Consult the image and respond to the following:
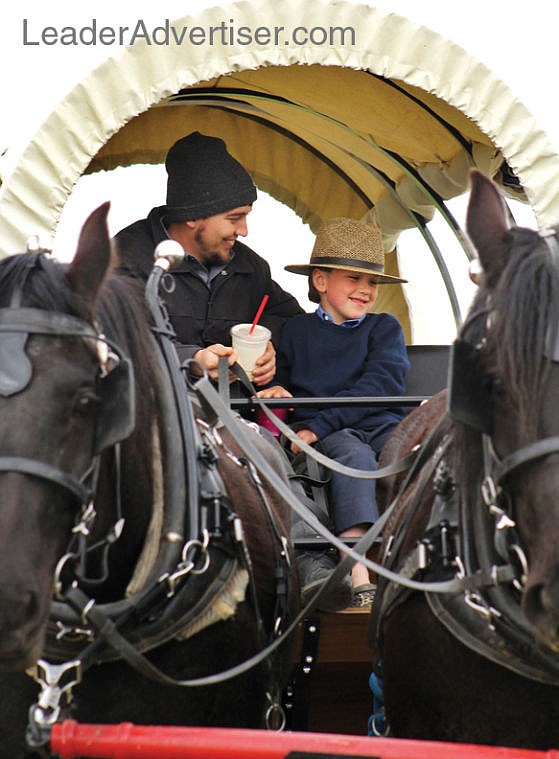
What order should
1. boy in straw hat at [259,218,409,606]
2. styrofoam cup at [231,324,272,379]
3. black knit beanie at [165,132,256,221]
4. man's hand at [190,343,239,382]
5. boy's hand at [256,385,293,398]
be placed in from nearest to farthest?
man's hand at [190,343,239,382], boy in straw hat at [259,218,409,606], styrofoam cup at [231,324,272,379], boy's hand at [256,385,293,398], black knit beanie at [165,132,256,221]

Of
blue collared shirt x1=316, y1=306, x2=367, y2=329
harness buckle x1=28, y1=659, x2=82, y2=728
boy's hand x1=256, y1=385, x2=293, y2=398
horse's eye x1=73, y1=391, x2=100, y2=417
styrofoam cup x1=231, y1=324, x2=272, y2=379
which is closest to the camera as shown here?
horse's eye x1=73, y1=391, x2=100, y2=417

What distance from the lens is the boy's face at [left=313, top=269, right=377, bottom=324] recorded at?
3896 mm

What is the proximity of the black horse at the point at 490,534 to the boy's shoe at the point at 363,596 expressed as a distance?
1.76ft

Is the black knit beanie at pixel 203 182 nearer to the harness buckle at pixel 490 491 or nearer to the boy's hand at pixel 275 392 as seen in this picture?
the boy's hand at pixel 275 392

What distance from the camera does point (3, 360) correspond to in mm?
1889

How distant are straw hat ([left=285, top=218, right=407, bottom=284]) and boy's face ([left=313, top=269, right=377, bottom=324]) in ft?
0.13

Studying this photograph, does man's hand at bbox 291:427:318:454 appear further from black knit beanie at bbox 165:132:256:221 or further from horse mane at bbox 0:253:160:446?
horse mane at bbox 0:253:160:446

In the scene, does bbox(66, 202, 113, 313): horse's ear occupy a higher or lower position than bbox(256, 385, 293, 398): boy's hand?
higher

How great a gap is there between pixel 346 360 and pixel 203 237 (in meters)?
0.62

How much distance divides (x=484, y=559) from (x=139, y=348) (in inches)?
30.4

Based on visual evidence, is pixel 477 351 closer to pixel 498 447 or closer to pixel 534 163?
pixel 498 447

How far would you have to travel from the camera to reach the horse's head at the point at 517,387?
1.79 meters

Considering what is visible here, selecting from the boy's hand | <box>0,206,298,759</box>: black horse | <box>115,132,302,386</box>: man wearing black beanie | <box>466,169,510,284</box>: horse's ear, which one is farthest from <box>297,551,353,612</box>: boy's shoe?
<box>466,169,510,284</box>: horse's ear

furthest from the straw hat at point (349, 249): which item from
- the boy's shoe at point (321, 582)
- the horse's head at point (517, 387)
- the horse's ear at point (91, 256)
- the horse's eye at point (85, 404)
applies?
the horse's eye at point (85, 404)
